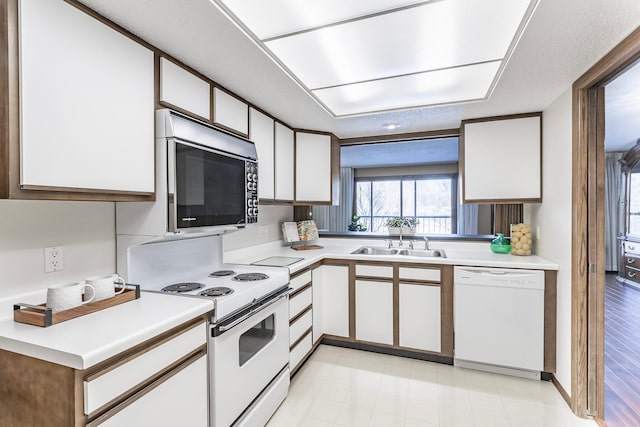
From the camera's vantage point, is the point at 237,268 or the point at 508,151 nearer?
the point at 237,268

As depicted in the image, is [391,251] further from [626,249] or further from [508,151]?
[626,249]

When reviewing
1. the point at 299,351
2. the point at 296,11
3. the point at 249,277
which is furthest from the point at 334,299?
the point at 296,11

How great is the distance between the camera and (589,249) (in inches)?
75.9

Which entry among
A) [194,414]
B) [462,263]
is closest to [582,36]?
[462,263]

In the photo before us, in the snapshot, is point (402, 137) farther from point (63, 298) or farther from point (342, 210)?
point (342, 210)

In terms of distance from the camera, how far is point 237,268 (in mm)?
2238

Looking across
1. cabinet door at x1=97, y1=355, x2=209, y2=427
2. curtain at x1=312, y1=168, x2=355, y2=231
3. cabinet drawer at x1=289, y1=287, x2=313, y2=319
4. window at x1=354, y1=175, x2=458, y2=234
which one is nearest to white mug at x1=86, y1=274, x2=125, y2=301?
cabinet door at x1=97, y1=355, x2=209, y2=427

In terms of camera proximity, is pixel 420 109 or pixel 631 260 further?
pixel 631 260

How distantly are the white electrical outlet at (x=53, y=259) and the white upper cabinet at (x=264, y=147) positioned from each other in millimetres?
1265

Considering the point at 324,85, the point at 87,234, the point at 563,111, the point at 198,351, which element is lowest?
the point at 198,351

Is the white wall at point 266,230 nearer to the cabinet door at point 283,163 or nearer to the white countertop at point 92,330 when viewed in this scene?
the cabinet door at point 283,163

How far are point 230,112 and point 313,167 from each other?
1148mm

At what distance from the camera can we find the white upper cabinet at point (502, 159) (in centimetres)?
255

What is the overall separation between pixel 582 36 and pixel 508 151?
1.24m
